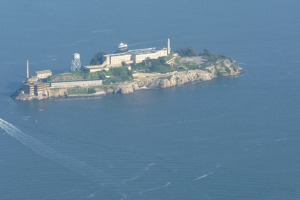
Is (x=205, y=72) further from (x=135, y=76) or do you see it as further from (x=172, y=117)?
(x=172, y=117)

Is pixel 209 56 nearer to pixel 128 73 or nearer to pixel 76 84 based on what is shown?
pixel 128 73

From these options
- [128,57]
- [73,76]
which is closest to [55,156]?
[73,76]

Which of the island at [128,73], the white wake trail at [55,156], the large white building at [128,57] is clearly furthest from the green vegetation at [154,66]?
the white wake trail at [55,156]

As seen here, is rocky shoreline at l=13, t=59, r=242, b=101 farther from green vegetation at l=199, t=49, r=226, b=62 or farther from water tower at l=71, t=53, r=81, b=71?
water tower at l=71, t=53, r=81, b=71

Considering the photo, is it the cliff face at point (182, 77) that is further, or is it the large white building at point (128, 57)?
the large white building at point (128, 57)

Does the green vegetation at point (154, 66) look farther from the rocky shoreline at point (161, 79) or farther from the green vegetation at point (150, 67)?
the rocky shoreline at point (161, 79)

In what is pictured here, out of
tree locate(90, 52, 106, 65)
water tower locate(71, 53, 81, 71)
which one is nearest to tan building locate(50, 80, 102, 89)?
water tower locate(71, 53, 81, 71)
